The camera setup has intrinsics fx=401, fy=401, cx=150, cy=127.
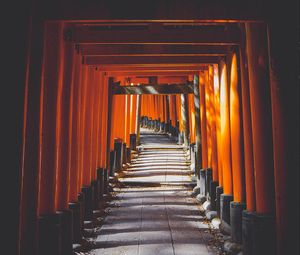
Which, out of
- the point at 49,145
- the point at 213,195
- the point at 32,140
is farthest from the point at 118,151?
the point at 32,140

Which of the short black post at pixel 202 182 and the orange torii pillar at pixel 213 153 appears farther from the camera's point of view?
the short black post at pixel 202 182

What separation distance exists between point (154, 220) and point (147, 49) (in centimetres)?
329

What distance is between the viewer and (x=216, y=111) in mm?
7809

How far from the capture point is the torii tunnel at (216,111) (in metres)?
3.83

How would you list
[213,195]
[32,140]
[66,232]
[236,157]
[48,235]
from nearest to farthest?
1. [32,140]
2. [48,235]
3. [66,232]
4. [236,157]
5. [213,195]

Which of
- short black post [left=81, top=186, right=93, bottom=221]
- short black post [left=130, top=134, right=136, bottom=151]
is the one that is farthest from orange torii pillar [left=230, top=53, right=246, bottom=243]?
short black post [left=130, top=134, right=136, bottom=151]

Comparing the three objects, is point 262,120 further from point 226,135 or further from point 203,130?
point 203,130

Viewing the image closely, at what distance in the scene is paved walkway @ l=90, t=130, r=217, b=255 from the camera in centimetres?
608

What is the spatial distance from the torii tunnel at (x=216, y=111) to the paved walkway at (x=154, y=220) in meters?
0.50

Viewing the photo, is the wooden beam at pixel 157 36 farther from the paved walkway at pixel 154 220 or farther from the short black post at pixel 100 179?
the short black post at pixel 100 179

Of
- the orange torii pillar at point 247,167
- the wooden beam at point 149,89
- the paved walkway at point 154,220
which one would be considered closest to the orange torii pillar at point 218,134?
the paved walkway at point 154,220

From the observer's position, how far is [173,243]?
6.26m

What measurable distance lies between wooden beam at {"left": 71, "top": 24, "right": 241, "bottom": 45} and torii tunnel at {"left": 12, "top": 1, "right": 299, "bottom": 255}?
1 centimetres

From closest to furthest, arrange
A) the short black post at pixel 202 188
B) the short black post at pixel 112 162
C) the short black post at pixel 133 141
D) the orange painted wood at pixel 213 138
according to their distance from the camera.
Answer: the orange painted wood at pixel 213 138 < the short black post at pixel 202 188 < the short black post at pixel 112 162 < the short black post at pixel 133 141
